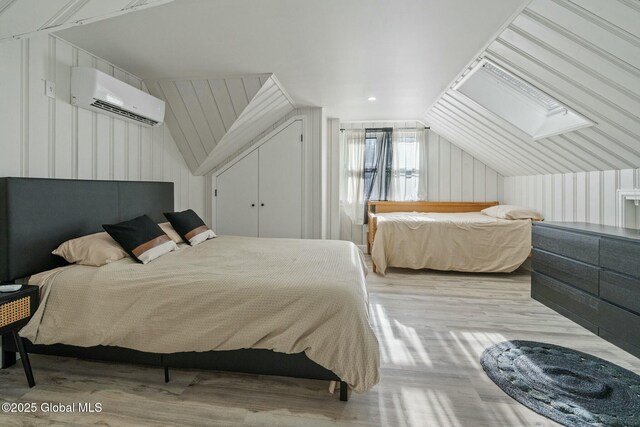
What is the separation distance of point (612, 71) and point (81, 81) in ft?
11.7

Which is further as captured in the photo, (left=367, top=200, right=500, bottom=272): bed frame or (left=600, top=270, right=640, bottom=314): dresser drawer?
(left=367, top=200, right=500, bottom=272): bed frame

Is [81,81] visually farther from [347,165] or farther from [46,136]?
[347,165]

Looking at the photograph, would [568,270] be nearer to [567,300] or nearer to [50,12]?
[567,300]

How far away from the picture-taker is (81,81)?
2.28 m

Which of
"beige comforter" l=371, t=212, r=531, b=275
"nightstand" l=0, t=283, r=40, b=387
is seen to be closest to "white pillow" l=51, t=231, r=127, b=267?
"nightstand" l=0, t=283, r=40, b=387

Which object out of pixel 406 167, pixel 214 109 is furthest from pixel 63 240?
pixel 406 167

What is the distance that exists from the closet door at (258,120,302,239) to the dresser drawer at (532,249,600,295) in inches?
104

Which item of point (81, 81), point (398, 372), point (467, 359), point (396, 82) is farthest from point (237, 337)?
point (396, 82)

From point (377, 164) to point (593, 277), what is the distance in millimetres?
3215

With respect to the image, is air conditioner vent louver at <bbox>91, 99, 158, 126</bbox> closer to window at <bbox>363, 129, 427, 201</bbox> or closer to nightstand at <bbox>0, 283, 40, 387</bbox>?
nightstand at <bbox>0, 283, 40, 387</bbox>

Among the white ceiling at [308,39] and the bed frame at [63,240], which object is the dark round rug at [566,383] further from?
the white ceiling at [308,39]

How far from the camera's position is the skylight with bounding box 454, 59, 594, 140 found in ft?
9.84

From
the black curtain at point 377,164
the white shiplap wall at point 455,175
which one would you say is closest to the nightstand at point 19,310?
the black curtain at point 377,164

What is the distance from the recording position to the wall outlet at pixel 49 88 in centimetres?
210
